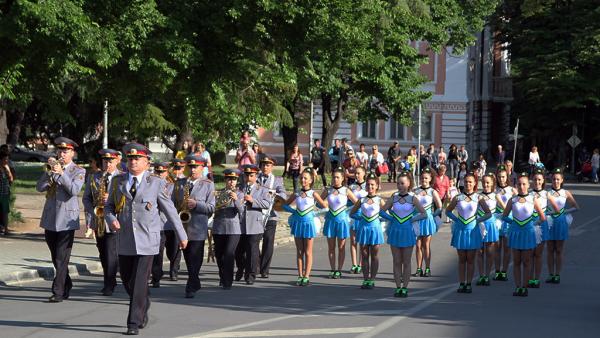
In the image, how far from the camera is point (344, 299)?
14.2 metres

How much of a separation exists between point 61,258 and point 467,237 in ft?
17.6

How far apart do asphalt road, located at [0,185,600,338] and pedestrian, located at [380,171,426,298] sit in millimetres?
322

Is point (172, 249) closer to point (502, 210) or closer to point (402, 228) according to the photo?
point (402, 228)

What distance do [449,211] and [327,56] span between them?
7.94 meters

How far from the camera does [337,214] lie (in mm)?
16656

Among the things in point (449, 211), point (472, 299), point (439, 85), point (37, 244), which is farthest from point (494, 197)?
point (439, 85)

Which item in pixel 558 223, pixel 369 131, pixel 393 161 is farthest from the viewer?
pixel 369 131

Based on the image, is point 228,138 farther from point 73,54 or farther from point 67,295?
point 67,295

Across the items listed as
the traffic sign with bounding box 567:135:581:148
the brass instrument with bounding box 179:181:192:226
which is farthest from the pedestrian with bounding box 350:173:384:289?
the traffic sign with bounding box 567:135:581:148

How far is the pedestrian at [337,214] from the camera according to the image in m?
16.5

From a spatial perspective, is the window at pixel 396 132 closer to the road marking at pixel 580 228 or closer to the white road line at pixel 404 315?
the road marking at pixel 580 228

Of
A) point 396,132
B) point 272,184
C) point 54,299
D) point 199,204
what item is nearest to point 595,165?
point 396,132

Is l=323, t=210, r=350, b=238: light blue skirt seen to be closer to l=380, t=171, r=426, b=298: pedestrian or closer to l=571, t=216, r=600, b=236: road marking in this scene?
l=380, t=171, r=426, b=298: pedestrian

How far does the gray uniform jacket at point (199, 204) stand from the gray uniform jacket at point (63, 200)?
147 cm
